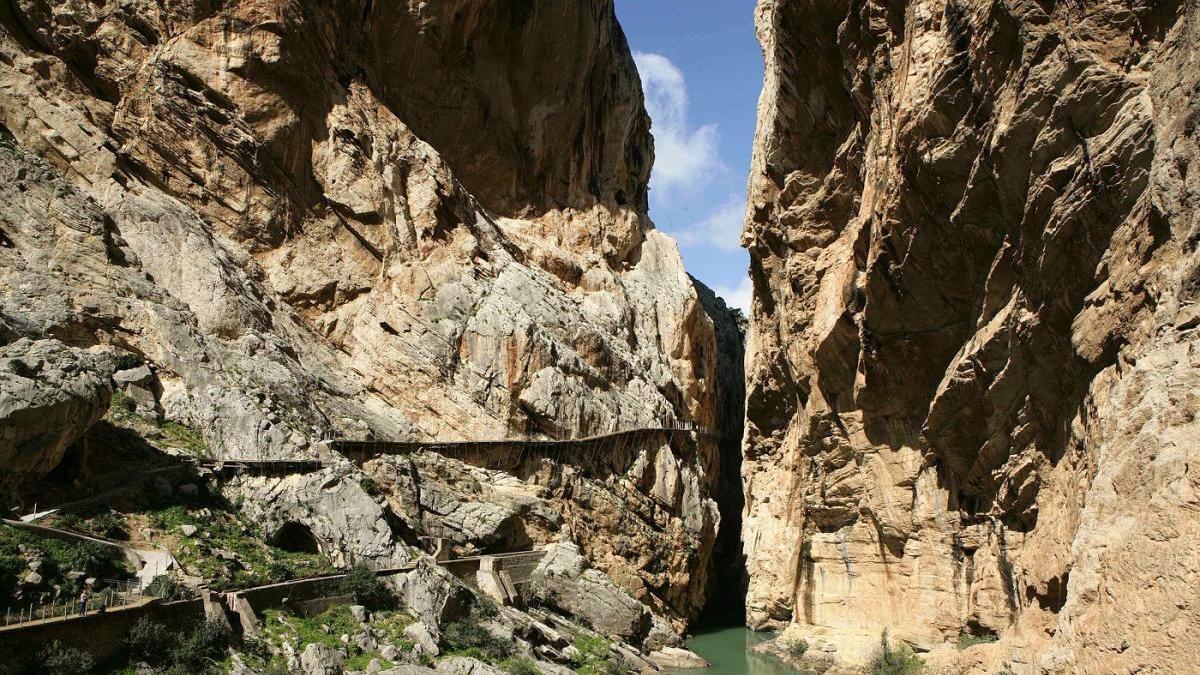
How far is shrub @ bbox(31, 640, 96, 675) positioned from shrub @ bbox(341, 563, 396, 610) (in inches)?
315

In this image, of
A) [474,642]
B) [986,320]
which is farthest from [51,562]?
[986,320]

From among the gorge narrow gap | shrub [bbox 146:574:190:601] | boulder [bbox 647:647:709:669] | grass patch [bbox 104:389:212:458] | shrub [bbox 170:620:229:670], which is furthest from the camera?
the gorge narrow gap

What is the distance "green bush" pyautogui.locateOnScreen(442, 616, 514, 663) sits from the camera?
2341cm

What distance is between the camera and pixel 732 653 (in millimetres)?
35875

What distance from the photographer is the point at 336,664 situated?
19.3 m

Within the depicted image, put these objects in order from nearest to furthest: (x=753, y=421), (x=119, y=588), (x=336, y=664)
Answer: (x=119, y=588) < (x=336, y=664) < (x=753, y=421)

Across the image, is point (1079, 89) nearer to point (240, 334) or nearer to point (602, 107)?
point (240, 334)

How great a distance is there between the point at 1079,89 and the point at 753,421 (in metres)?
26.3

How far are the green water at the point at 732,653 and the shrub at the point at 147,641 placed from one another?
19.2 metres

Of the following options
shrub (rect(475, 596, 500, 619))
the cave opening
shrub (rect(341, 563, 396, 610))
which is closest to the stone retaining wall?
shrub (rect(341, 563, 396, 610))

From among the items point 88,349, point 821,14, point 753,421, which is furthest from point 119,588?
point 753,421

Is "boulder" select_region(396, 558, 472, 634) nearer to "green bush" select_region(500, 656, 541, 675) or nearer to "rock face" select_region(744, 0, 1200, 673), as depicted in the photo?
"green bush" select_region(500, 656, 541, 675)

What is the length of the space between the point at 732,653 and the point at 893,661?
38.6 ft

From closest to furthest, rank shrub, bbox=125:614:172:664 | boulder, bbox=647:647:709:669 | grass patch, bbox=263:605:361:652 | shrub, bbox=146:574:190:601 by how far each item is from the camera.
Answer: shrub, bbox=125:614:172:664 < shrub, bbox=146:574:190:601 < grass patch, bbox=263:605:361:652 < boulder, bbox=647:647:709:669
